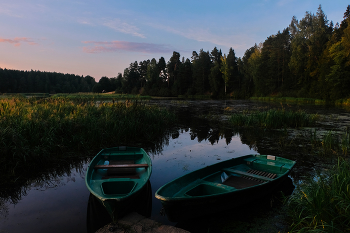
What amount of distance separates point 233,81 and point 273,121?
4670 centimetres

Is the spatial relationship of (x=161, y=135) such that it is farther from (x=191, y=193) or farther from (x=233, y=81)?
(x=233, y=81)

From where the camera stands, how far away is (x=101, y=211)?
3955 millimetres

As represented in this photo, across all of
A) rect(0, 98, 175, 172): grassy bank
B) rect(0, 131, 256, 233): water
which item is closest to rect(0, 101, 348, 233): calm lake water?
rect(0, 131, 256, 233): water

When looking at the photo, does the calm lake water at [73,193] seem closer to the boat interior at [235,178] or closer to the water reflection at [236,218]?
the water reflection at [236,218]

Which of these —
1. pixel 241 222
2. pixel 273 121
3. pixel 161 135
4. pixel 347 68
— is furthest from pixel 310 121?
pixel 347 68

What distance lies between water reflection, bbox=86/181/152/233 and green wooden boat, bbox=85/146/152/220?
0.19 m

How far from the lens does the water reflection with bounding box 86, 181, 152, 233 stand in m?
3.59

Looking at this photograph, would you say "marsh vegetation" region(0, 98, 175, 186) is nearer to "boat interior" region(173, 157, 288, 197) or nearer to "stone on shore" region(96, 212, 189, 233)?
"stone on shore" region(96, 212, 189, 233)

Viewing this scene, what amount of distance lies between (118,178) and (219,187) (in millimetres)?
1872

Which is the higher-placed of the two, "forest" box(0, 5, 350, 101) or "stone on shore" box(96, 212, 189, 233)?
"forest" box(0, 5, 350, 101)

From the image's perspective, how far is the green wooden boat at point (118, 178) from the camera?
10.7 feet

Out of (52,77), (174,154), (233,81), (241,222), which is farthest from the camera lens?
(52,77)

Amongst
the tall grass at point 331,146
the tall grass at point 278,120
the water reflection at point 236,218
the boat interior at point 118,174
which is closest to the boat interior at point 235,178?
the water reflection at point 236,218

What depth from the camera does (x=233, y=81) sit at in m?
56.2
